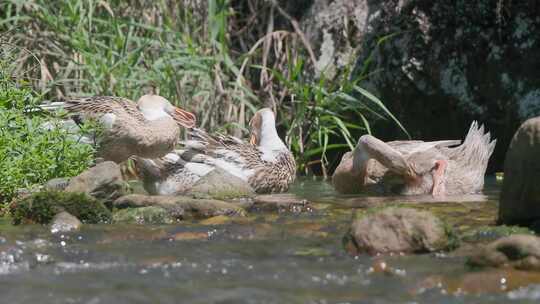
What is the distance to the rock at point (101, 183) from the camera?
6.21 meters

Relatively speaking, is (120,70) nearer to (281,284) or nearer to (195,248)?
(195,248)

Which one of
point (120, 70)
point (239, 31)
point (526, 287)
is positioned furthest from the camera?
point (239, 31)

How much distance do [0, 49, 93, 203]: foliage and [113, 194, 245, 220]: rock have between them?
2.15ft

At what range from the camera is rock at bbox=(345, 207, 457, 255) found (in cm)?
459

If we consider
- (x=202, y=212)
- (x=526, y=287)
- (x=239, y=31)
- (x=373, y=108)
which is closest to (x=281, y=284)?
(x=526, y=287)

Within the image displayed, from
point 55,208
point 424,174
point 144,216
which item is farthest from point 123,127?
point 424,174

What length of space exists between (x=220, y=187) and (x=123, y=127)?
3.13ft

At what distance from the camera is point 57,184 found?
636 centimetres

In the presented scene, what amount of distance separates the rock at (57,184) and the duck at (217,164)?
1.11 metres

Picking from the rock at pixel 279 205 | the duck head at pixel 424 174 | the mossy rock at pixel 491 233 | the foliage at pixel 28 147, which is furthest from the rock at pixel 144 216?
the duck head at pixel 424 174

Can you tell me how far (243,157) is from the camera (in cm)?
809

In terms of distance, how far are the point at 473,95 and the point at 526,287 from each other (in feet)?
20.4

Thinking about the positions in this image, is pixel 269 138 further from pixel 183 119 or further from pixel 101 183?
pixel 101 183

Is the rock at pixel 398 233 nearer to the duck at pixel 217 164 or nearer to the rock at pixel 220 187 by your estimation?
the rock at pixel 220 187
